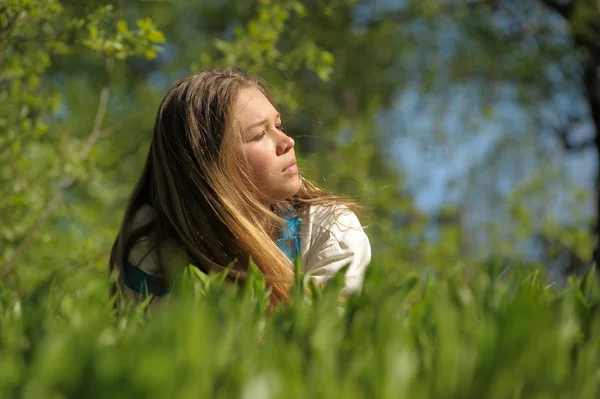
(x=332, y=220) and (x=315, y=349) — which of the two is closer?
(x=315, y=349)

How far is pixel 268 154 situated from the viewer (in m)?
2.59

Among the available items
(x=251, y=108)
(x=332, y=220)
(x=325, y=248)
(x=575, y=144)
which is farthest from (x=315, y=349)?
(x=575, y=144)

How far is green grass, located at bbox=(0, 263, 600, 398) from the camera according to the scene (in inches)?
26.9

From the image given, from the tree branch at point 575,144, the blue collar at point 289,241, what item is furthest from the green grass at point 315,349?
the tree branch at point 575,144

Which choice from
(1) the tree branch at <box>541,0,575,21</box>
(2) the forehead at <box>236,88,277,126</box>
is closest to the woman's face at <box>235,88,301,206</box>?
(2) the forehead at <box>236,88,277,126</box>

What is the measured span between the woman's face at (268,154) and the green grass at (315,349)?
1.47m

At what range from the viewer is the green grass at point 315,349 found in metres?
0.68

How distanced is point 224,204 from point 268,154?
0.27m

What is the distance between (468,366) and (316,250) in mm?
1676

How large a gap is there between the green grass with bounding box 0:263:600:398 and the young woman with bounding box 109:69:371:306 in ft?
4.03

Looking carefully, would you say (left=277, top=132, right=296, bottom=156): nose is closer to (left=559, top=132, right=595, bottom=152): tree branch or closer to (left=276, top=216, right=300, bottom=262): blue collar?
(left=276, top=216, right=300, bottom=262): blue collar

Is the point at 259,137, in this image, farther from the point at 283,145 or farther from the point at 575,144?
the point at 575,144

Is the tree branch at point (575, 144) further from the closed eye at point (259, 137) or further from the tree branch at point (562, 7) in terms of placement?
the closed eye at point (259, 137)

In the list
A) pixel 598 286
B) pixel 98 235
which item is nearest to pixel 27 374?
pixel 598 286
